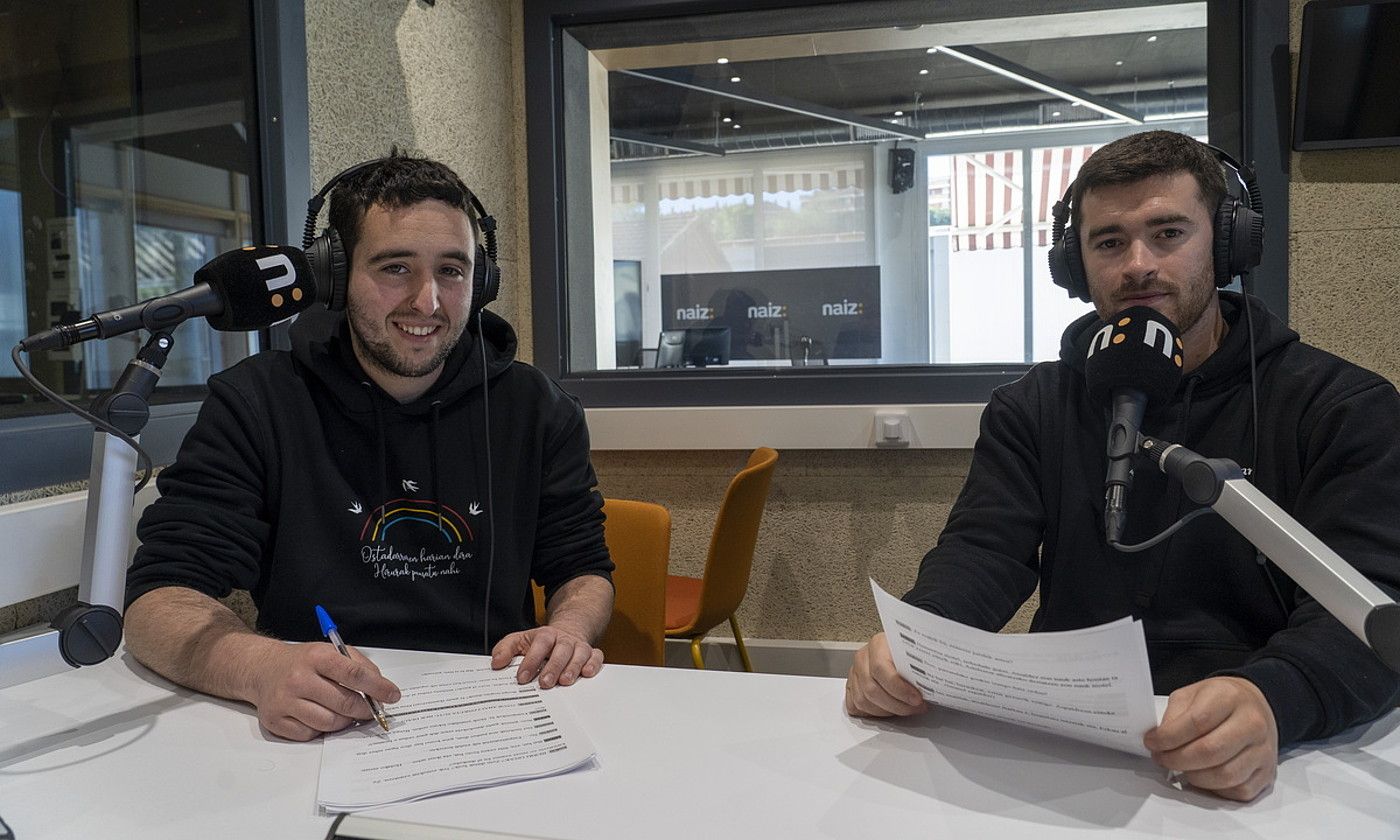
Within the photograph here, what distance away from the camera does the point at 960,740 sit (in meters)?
0.95

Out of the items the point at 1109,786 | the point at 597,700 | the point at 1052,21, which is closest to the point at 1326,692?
the point at 1109,786

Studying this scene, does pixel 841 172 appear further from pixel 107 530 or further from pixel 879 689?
pixel 107 530

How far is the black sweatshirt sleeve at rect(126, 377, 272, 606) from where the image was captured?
126 cm

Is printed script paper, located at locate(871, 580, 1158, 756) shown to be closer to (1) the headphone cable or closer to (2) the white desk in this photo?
(2) the white desk

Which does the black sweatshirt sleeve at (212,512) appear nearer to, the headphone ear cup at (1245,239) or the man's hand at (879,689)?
the man's hand at (879,689)

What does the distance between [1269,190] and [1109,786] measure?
7.58ft

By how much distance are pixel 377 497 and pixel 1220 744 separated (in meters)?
1.15

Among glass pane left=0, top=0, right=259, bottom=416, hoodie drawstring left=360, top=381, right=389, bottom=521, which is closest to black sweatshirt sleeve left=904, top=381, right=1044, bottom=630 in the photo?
hoodie drawstring left=360, top=381, right=389, bottom=521

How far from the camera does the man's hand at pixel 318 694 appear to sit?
97 cm

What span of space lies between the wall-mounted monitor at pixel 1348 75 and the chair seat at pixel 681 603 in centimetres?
199

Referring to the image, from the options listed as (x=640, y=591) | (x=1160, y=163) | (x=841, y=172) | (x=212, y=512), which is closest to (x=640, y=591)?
(x=640, y=591)

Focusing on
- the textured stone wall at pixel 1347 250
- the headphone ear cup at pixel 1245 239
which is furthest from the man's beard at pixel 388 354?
the textured stone wall at pixel 1347 250

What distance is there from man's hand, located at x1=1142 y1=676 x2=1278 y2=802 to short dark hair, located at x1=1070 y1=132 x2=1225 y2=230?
0.77 meters

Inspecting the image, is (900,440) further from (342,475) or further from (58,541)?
(58,541)
